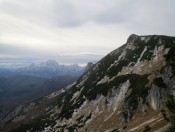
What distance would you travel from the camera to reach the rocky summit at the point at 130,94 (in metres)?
86.4

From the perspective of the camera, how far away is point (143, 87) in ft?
317

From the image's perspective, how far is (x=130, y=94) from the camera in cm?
10425

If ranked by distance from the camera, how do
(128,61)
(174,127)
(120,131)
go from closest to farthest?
(174,127)
(120,131)
(128,61)

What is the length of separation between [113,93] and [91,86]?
3228cm

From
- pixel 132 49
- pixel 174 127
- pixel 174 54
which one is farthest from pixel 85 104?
pixel 174 127

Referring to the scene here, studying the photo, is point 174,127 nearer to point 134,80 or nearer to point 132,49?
point 134,80

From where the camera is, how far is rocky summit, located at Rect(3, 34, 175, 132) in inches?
3403

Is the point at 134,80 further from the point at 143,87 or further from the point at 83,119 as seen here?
the point at 83,119

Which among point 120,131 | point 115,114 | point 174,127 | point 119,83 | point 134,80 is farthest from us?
point 119,83

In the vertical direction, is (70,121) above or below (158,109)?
below

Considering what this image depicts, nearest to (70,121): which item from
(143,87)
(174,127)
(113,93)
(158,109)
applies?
(113,93)

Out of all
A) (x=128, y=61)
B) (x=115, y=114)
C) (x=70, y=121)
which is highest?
(x=128, y=61)

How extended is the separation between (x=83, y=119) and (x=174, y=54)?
46.5m

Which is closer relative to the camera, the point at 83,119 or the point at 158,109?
the point at 158,109
